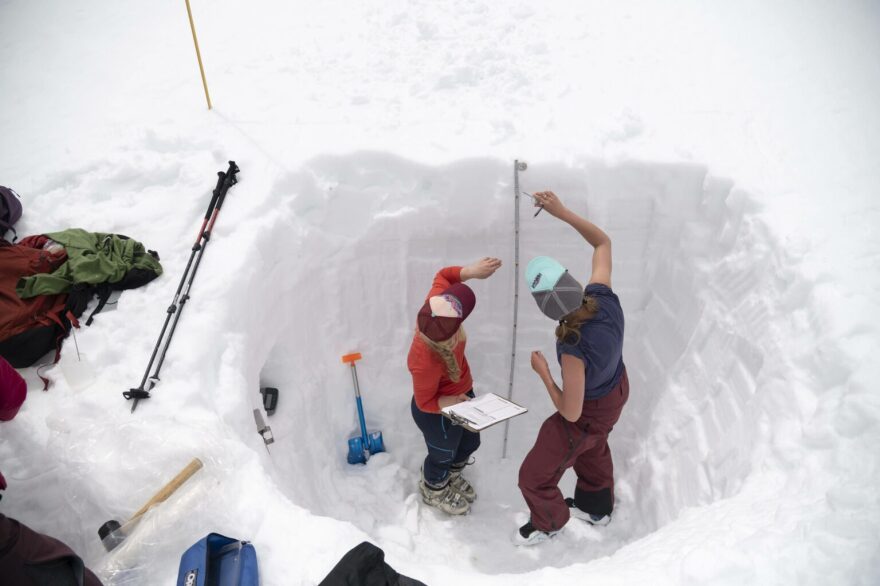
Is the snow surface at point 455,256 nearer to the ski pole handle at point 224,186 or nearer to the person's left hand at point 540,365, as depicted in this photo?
the ski pole handle at point 224,186

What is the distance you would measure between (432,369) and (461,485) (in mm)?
1515

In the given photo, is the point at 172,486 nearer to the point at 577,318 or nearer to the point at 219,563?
A: the point at 219,563

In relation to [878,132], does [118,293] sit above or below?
below

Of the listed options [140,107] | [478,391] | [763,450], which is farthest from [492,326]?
[140,107]

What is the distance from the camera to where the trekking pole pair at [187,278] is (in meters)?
3.03

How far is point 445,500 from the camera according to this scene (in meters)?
4.36

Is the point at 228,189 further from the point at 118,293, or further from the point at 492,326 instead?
the point at 492,326

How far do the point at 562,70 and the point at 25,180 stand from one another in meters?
4.91

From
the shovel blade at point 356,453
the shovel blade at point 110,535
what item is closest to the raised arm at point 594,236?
the shovel blade at point 356,453

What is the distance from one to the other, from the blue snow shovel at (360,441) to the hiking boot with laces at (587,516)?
1.74 meters

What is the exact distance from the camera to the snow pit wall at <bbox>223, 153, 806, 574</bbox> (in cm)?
367

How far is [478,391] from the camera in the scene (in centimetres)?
516

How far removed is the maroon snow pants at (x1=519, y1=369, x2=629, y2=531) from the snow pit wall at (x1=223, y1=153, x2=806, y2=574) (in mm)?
317

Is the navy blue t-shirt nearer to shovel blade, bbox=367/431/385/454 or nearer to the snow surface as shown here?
the snow surface
